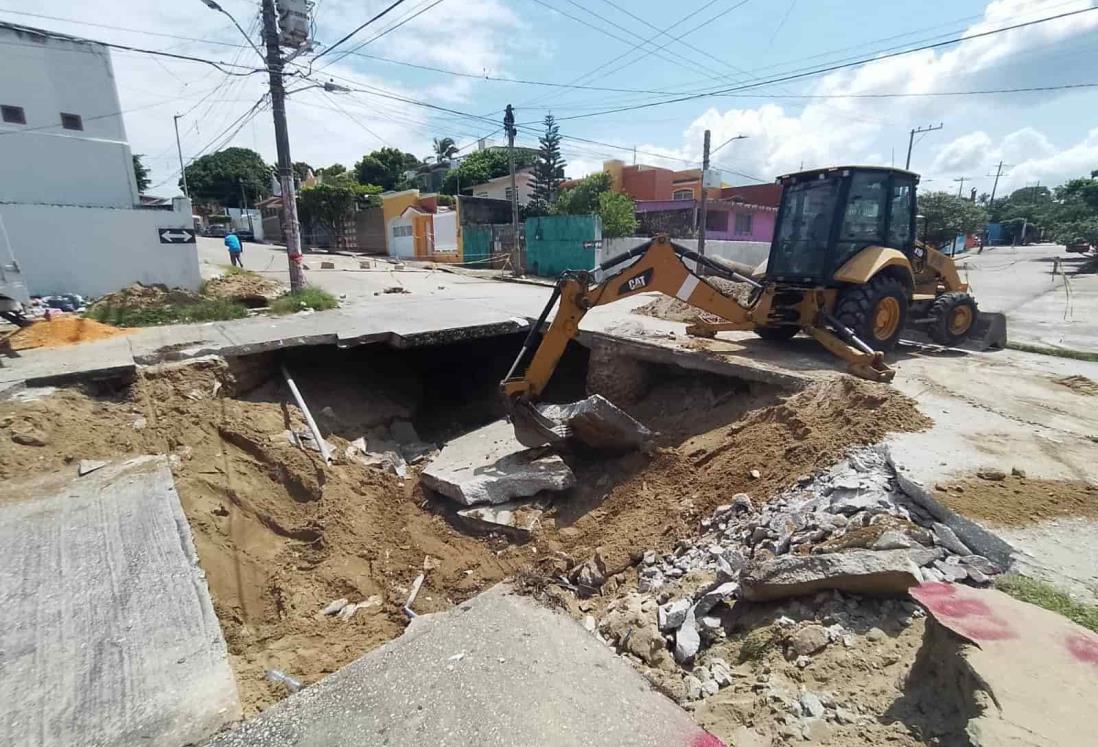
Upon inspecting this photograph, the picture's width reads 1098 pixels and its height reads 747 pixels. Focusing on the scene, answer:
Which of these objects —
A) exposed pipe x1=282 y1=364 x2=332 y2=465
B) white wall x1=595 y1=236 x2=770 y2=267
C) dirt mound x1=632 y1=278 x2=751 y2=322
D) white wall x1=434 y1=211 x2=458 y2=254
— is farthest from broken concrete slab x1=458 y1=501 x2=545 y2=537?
white wall x1=434 y1=211 x2=458 y2=254

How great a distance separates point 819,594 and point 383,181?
173ft

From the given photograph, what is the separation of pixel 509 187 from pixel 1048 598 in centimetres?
3485

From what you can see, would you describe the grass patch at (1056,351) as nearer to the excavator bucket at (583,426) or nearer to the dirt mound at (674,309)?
the dirt mound at (674,309)

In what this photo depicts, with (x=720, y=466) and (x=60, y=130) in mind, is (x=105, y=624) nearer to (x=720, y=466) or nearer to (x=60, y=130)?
(x=720, y=466)

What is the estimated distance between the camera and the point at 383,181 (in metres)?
48.9

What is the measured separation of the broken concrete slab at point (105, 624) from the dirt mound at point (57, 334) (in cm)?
352

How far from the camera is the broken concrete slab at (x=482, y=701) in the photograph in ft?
7.72

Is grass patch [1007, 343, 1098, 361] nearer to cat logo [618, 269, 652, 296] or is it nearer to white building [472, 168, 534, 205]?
cat logo [618, 269, 652, 296]

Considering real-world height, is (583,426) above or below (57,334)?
below

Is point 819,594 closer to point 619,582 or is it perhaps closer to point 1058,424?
point 619,582

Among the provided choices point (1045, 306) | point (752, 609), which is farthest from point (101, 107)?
point (1045, 306)

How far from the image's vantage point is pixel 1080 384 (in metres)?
5.79

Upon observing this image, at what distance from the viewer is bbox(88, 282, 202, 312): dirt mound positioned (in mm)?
9141

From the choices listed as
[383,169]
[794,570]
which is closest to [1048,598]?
[794,570]
